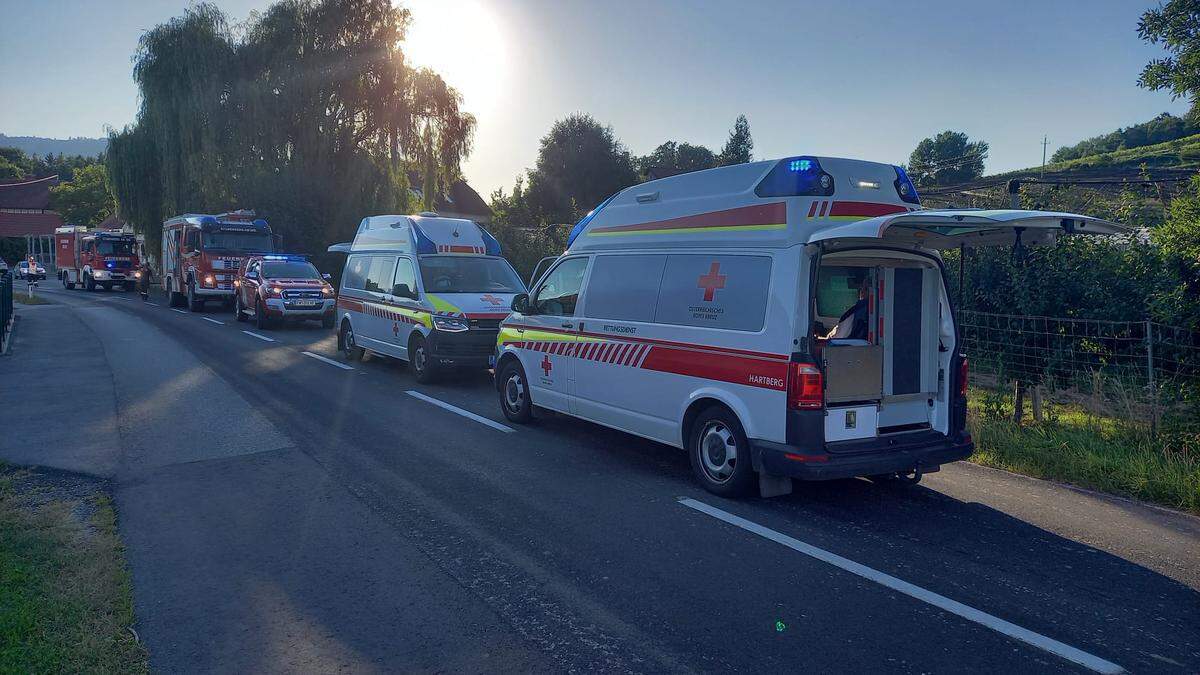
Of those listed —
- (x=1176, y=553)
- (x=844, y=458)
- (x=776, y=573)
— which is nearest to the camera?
(x=776, y=573)

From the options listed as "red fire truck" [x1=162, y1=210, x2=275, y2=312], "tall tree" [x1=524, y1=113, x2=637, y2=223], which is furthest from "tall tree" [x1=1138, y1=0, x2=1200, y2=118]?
"tall tree" [x1=524, y1=113, x2=637, y2=223]

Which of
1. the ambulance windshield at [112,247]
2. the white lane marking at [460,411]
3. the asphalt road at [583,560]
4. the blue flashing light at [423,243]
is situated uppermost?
the ambulance windshield at [112,247]

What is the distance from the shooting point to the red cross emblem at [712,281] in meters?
6.51

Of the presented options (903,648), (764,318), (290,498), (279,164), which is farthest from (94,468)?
(279,164)

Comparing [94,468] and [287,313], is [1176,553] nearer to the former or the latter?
[94,468]

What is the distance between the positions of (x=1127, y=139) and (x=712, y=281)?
5175 cm

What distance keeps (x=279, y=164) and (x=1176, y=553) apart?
1231 inches

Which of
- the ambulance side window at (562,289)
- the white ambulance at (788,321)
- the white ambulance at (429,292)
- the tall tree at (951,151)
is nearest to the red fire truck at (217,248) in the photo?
the white ambulance at (429,292)

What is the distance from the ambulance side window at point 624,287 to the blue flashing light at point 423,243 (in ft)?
18.0

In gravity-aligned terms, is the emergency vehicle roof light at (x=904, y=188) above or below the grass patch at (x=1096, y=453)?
above

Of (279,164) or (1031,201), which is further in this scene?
(279,164)

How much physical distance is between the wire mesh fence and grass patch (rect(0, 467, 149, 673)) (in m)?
7.63

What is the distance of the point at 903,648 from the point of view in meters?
3.98

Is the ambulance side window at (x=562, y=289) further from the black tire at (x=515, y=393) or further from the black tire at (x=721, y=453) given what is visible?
the black tire at (x=721, y=453)
